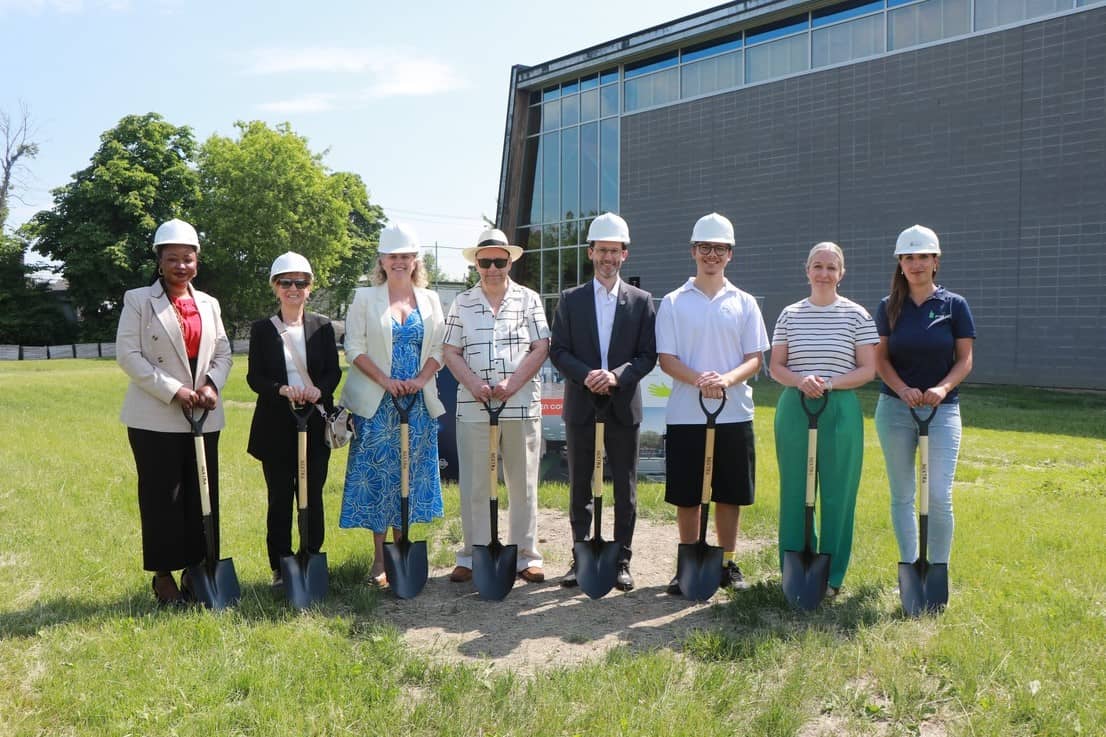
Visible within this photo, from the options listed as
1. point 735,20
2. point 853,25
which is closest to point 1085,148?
point 853,25

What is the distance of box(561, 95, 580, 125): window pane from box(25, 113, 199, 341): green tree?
2204 cm

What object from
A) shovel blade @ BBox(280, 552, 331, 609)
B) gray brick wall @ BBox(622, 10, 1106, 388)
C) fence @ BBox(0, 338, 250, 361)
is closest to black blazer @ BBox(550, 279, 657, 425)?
shovel blade @ BBox(280, 552, 331, 609)

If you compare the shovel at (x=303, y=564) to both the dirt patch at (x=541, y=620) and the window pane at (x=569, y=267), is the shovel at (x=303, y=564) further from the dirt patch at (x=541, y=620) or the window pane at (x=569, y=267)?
the window pane at (x=569, y=267)

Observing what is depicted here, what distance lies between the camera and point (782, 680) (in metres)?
3.84

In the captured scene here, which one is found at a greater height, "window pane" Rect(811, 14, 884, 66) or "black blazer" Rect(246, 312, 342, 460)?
"window pane" Rect(811, 14, 884, 66)

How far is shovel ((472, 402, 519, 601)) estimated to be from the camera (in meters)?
5.03

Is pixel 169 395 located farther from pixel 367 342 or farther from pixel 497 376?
pixel 497 376

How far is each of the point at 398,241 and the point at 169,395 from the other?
5.09 feet

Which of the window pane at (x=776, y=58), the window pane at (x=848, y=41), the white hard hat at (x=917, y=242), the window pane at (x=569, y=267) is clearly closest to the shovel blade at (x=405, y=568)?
the white hard hat at (x=917, y=242)

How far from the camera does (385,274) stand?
17.1 ft

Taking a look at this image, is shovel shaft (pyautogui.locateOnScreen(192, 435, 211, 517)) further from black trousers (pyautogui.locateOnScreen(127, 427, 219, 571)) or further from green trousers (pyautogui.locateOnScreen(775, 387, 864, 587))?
green trousers (pyautogui.locateOnScreen(775, 387, 864, 587))

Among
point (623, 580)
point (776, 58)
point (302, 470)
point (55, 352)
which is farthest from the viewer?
point (55, 352)

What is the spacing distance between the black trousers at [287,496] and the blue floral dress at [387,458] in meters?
0.17

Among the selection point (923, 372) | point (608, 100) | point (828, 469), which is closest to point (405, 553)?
point (828, 469)
